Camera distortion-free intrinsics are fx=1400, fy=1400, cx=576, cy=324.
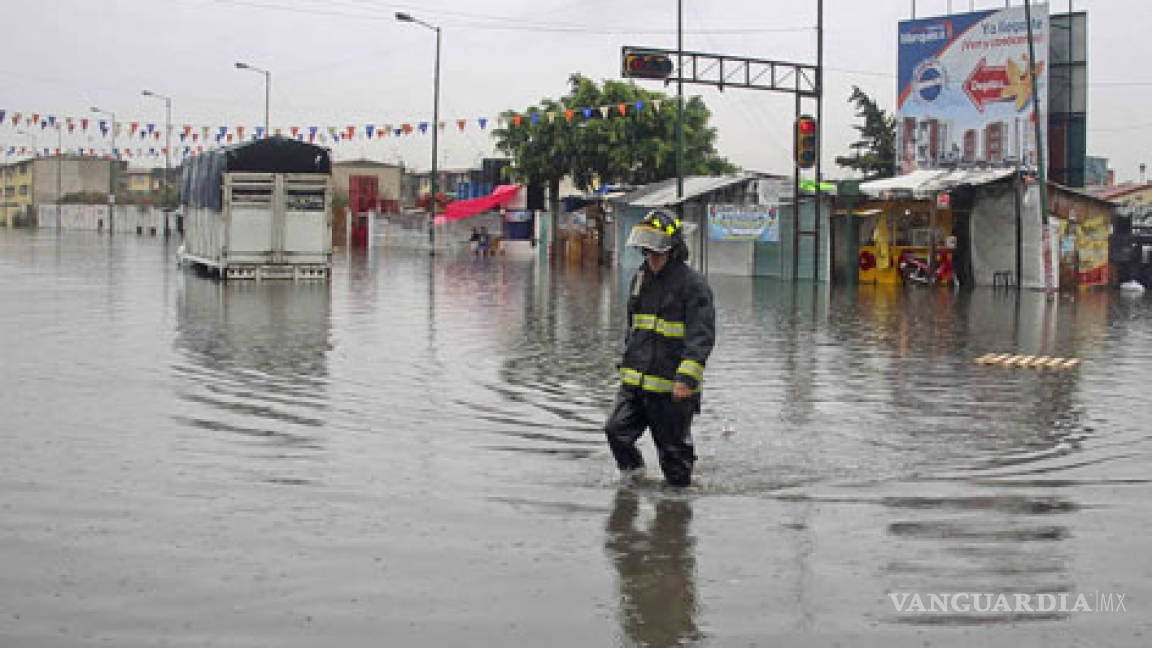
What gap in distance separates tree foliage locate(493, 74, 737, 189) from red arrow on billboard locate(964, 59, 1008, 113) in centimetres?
1903

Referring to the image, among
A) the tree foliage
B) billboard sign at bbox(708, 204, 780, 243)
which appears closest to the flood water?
billboard sign at bbox(708, 204, 780, 243)

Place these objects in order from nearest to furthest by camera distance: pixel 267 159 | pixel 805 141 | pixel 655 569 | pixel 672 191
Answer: pixel 655 569 → pixel 267 159 → pixel 805 141 → pixel 672 191

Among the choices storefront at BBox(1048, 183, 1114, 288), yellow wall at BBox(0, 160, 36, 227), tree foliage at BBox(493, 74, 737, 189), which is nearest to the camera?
storefront at BBox(1048, 183, 1114, 288)

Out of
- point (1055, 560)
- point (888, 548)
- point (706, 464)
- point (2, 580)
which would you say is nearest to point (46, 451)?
point (2, 580)

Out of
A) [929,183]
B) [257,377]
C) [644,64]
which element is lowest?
[257,377]

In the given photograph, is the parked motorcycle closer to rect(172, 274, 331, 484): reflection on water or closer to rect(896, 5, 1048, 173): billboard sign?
rect(896, 5, 1048, 173): billboard sign

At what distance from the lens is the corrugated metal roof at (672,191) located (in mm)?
42969

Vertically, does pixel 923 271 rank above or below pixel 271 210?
below

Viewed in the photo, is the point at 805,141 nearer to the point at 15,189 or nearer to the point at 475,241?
the point at 475,241

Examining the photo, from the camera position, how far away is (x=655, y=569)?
5699 millimetres

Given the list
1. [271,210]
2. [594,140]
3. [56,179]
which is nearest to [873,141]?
[594,140]

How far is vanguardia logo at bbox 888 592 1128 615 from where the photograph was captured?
5105 mm

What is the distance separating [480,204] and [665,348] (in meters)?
59.5

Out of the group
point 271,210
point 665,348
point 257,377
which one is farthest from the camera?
point 271,210
